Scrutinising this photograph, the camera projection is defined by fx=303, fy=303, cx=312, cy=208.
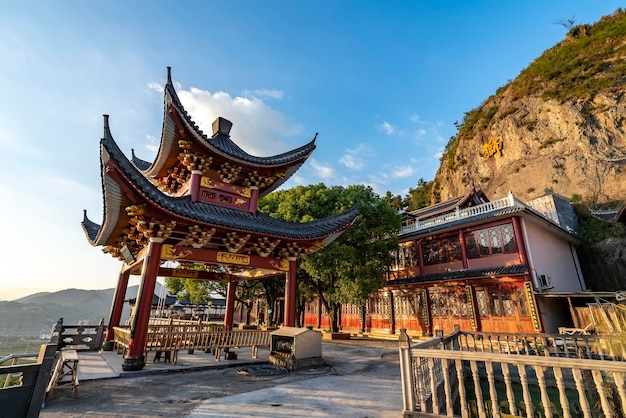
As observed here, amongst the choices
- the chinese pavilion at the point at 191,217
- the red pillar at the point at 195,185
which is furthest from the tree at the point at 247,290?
the red pillar at the point at 195,185

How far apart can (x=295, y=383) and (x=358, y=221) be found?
497 inches

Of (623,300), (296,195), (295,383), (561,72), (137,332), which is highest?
(561,72)

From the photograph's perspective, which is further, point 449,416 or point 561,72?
point 561,72

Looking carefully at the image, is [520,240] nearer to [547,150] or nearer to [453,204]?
[453,204]

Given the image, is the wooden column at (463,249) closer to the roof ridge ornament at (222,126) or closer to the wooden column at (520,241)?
the wooden column at (520,241)

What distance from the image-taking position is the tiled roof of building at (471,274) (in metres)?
16.5

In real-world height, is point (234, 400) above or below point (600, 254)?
below

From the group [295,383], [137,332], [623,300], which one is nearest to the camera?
[295,383]

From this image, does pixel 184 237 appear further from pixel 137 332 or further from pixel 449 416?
pixel 449 416

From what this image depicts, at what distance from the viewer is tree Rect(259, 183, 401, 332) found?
736 inches

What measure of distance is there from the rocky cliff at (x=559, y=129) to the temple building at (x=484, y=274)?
7987mm

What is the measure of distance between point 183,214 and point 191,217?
0.24m

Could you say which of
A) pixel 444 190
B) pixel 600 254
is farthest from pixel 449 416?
pixel 444 190

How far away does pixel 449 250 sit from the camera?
21062 millimetres
